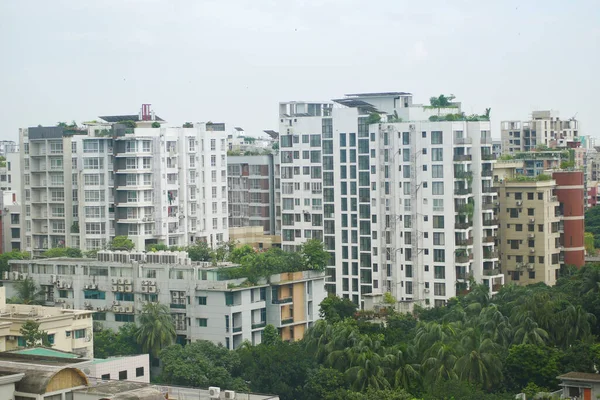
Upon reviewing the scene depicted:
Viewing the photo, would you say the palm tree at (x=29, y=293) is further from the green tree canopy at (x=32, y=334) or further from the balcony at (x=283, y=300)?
the green tree canopy at (x=32, y=334)

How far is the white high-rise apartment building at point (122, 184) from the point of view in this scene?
65.0m

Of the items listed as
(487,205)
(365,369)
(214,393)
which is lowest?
(365,369)

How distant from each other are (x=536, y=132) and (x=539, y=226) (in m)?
41.8

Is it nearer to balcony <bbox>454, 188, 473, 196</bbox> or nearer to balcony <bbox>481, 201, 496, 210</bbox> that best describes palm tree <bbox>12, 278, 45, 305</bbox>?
balcony <bbox>454, 188, 473, 196</bbox>

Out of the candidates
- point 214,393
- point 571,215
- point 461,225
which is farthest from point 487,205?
point 214,393

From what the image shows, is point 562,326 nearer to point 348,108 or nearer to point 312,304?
point 312,304

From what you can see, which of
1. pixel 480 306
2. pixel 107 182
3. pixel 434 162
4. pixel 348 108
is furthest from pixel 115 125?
pixel 480 306

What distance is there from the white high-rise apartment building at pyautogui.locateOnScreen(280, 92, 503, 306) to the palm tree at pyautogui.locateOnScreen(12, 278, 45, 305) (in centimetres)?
1670

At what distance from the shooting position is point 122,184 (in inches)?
2562

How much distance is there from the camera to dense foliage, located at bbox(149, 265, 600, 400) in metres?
39.0

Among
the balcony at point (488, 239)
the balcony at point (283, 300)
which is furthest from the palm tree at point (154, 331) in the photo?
the balcony at point (488, 239)

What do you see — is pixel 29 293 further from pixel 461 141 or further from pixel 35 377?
pixel 35 377

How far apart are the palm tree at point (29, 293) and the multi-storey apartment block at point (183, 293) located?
1.23 ft

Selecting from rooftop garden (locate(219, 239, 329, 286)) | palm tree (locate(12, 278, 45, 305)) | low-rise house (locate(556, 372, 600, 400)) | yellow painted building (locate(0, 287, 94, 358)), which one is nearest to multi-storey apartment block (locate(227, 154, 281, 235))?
rooftop garden (locate(219, 239, 329, 286))
